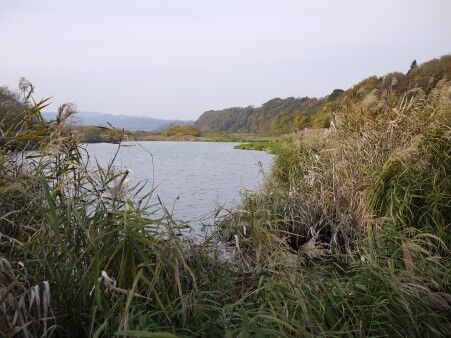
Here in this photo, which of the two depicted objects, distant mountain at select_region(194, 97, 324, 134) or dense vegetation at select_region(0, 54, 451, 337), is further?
distant mountain at select_region(194, 97, 324, 134)

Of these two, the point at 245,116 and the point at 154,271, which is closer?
the point at 154,271

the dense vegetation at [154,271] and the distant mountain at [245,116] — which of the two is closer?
the dense vegetation at [154,271]

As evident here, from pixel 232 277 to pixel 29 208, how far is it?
165 cm

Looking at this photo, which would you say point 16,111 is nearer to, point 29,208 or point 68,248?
point 29,208

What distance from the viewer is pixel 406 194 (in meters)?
4.94

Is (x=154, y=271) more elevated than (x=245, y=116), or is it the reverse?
(x=245, y=116)

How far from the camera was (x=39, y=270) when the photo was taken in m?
2.82

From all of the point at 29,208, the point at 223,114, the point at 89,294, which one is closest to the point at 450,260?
the point at 89,294

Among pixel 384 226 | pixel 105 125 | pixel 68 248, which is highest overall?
pixel 105 125

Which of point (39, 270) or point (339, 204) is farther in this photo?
point (339, 204)

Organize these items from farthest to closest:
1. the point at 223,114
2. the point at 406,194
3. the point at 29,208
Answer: the point at 223,114
the point at 406,194
the point at 29,208

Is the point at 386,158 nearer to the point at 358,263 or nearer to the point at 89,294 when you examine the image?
the point at 358,263

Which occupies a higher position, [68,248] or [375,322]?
[68,248]

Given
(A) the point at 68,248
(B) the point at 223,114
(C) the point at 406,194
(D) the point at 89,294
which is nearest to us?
(D) the point at 89,294
